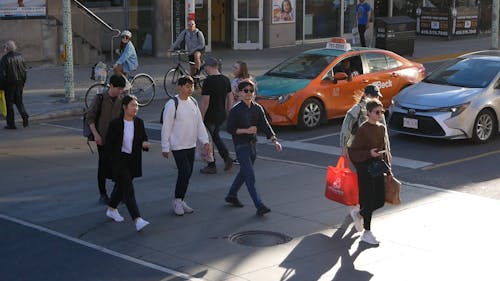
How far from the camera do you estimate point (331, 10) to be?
108 ft

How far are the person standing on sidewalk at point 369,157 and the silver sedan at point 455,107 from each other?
18.8 feet

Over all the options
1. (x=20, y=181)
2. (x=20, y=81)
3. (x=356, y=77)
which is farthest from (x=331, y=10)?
(x=20, y=181)

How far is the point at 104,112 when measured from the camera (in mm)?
10781

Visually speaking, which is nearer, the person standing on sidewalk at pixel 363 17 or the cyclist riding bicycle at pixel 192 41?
the cyclist riding bicycle at pixel 192 41

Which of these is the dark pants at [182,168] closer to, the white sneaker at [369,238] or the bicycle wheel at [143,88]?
the white sneaker at [369,238]

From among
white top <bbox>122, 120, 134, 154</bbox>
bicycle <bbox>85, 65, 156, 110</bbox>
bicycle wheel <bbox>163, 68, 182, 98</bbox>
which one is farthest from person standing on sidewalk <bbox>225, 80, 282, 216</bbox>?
bicycle wheel <bbox>163, 68, 182, 98</bbox>

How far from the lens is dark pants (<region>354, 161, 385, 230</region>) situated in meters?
9.49

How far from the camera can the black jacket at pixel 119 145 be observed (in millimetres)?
9758

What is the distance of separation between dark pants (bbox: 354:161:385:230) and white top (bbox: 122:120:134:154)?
2501 millimetres

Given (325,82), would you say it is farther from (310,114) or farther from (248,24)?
(248,24)

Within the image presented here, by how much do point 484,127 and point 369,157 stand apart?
664 centimetres

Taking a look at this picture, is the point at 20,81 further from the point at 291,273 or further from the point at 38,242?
the point at 291,273

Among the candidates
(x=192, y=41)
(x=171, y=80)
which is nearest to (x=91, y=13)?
(x=192, y=41)

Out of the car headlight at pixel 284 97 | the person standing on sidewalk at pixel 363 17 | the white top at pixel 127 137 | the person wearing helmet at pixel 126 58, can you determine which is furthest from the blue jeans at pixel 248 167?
the person standing on sidewalk at pixel 363 17
